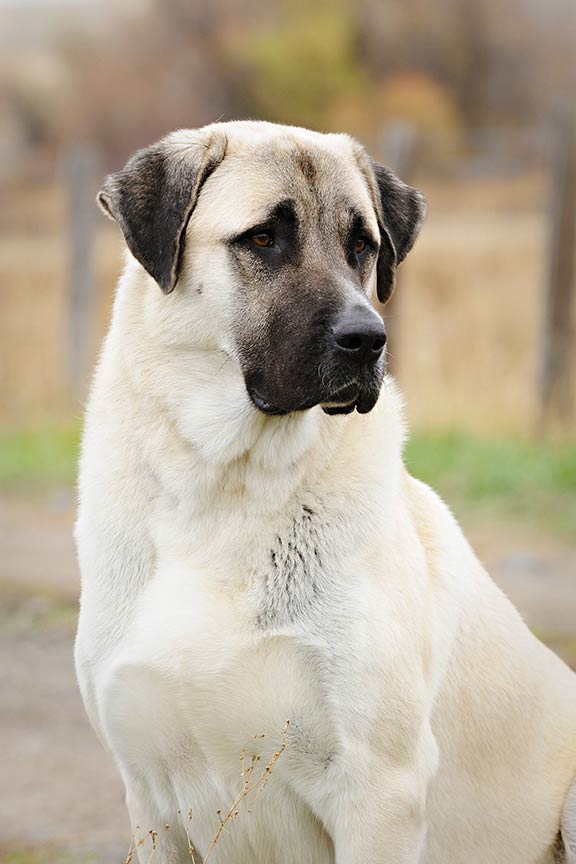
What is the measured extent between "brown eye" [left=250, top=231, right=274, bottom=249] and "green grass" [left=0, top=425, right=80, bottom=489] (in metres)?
5.21

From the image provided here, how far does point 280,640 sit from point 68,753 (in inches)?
84.1

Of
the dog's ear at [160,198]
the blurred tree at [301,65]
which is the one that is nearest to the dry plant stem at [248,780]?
the dog's ear at [160,198]

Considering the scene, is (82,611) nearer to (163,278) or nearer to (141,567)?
(141,567)

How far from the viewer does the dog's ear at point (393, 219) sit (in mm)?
3121

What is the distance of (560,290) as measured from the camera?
877 centimetres

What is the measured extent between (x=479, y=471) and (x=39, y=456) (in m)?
2.87

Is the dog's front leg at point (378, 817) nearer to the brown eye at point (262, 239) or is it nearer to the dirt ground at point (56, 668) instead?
the brown eye at point (262, 239)

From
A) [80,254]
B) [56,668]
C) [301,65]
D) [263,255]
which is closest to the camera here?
[263,255]

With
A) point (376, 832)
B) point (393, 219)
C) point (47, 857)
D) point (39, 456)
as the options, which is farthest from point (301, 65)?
point (376, 832)

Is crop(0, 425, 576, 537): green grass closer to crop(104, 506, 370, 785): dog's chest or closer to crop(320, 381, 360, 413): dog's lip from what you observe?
crop(320, 381, 360, 413): dog's lip

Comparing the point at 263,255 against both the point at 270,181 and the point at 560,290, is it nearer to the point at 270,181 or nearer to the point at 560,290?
the point at 270,181

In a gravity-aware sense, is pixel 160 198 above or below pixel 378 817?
above

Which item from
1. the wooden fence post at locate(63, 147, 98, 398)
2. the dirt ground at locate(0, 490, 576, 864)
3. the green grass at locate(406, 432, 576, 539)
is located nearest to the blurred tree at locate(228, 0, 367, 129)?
the wooden fence post at locate(63, 147, 98, 398)

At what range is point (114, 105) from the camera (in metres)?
27.7
